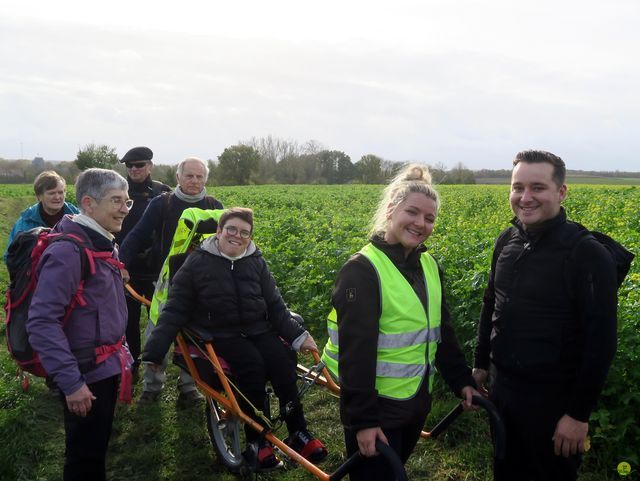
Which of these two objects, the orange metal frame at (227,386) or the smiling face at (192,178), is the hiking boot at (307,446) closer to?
the orange metal frame at (227,386)

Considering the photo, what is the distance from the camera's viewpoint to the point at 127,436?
5.10 meters

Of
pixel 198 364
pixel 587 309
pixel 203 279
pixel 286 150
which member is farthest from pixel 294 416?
pixel 286 150

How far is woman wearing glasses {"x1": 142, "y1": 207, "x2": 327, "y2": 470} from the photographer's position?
424 cm

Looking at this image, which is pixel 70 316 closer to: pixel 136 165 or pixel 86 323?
pixel 86 323

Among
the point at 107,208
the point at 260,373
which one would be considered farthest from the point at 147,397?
the point at 107,208

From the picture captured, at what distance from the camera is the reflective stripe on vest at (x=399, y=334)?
2770 millimetres

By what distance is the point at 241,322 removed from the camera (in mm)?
4492

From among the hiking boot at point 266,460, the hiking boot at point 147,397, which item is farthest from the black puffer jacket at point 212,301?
the hiking boot at point 147,397

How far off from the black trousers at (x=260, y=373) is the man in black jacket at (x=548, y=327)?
5.58ft

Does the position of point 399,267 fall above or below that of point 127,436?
above

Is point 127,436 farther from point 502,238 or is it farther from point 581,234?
point 581,234

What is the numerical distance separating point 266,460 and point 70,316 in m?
1.80

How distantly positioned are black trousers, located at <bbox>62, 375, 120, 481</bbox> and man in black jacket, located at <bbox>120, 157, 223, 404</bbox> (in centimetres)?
229

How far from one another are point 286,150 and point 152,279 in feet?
253
